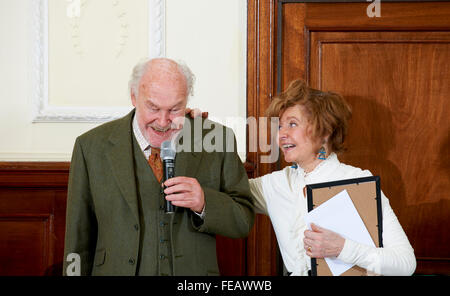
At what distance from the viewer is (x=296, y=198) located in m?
2.07

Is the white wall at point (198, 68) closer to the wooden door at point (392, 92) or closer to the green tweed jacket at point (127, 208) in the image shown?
the wooden door at point (392, 92)

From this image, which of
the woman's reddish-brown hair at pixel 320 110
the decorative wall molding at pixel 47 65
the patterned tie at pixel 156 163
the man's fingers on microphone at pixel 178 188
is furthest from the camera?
the decorative wall molding at pixel 47 65

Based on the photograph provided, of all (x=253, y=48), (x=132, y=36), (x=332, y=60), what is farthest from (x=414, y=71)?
(x=132, y=36)

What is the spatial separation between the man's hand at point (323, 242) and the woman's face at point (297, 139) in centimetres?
35

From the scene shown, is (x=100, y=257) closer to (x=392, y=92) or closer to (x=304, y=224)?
(x=304, y=224)

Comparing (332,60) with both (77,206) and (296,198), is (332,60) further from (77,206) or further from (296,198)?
(77,206)

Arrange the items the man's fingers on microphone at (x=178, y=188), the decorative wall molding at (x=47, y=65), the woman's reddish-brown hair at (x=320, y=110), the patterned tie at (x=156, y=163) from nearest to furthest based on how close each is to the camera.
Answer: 1. the man's fingers on microphone at (x=178, y=188)
2. the patterned tie at (x=156, y=163)
3. the woman's reddish-brown hair at (x=320, y=110)
4. the decorative wall molding at (x=47, y=65)

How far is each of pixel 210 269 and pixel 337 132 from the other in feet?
2.65

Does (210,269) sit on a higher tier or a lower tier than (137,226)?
lower

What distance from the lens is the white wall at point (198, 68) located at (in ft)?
9.46

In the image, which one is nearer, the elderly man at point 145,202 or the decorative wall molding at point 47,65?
the elderly man at point 145,202

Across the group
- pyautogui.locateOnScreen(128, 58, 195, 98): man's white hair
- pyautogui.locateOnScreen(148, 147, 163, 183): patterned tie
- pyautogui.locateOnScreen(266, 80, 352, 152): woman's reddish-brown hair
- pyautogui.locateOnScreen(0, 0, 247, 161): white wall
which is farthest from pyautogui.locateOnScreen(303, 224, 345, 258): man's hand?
pyautogui.locateOnScreen(0, 0, 247, 161): white wall

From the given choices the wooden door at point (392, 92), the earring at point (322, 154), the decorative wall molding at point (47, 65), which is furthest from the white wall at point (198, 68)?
the earring at point (322, 154)

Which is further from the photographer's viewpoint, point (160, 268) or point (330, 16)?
point (330, 16)
